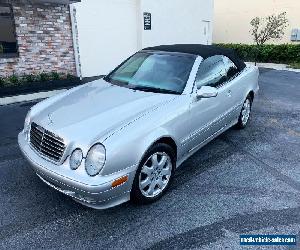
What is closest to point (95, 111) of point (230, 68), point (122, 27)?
point (230, 68)

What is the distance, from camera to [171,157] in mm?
3457

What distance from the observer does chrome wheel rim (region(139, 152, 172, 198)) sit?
317 cm

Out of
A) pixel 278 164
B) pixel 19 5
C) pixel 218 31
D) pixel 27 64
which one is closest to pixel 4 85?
pixel 27 64

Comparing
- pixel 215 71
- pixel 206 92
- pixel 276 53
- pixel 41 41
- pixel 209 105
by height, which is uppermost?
pixel 41 41

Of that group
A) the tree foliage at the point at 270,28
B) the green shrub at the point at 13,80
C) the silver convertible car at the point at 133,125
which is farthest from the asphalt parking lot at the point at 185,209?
the tree foliage at the point at 270,28

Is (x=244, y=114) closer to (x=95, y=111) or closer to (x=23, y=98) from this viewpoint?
(x=95, y=111)

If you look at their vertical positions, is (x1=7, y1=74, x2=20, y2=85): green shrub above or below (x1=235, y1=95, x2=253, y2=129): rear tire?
above

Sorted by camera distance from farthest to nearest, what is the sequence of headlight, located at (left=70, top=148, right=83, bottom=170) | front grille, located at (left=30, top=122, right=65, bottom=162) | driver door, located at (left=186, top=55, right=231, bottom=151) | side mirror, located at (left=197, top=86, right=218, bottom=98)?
driver door, located at (left=186, top=55, right=231, bottom=151) < side mirror, located at (left=197, top=86, right=218, bottom=98) < front grille, located at (left=30, top=122, right=65, bottom=162) < headlight, located at (left=70, top=148, right=83, bottom=170)

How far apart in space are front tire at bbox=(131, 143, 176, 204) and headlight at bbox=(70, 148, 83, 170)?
61 centimetres

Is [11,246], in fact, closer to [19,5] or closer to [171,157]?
[171,157]

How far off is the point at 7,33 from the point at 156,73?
6.41 m

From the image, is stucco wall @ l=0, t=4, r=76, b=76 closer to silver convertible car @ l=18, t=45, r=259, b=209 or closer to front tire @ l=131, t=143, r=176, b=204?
silver convertible car @ l=18, t=45, r=259, b=209

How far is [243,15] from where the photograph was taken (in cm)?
1853

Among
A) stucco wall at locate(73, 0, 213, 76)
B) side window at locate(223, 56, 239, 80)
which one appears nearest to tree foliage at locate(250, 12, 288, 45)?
stucco wall at locate(73, 0, 213, 76)
